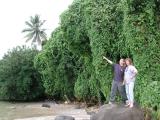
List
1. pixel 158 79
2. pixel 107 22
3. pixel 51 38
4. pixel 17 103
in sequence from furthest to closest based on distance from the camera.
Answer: pixel 17 103, pixel 51 38, pixel 107 22, pixel 158 79

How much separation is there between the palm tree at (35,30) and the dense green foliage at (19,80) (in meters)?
20.3

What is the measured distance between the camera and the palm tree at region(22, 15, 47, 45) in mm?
68562

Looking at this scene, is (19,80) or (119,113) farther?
(19,80)

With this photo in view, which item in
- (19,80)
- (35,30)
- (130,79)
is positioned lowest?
(130,79)

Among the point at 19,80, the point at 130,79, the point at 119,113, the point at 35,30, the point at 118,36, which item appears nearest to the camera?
the point at 119,113

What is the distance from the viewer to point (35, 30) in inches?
2699

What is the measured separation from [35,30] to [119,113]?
53.2 meters

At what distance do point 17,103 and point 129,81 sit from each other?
98.9 ft

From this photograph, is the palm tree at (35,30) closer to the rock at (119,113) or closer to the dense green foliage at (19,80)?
the dense green foliage at (19,80)

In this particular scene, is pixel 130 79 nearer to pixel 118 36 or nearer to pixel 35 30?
pixel 118 36

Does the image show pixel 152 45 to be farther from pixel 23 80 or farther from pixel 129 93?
pixel 23 80

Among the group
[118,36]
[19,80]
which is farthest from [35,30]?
[118,36]

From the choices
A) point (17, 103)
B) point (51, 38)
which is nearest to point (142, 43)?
point (51, 38)

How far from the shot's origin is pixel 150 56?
21969 mm
